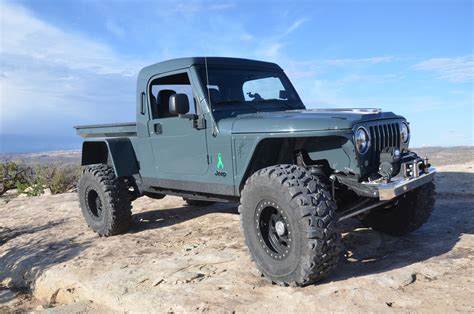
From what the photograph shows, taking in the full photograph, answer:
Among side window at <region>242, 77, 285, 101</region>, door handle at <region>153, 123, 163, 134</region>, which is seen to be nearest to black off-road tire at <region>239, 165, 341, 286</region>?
side window at <region>242, 77, 285, 101</region>

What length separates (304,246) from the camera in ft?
10.9

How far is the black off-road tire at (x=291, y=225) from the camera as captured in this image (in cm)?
330

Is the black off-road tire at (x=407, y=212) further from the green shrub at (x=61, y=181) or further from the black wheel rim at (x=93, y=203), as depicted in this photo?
the green shrub at (x=61, y=181)

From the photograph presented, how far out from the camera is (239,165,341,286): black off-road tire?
130 inches

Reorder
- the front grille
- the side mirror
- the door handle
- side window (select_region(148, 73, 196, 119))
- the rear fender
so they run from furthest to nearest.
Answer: the rear fender < side window (select_region(148, 73, 196, 119)) < the door handle < the side mirror < the front grille

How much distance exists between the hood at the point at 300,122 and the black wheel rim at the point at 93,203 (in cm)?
259

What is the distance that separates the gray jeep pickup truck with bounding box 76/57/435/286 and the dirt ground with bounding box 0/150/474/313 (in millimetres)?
269

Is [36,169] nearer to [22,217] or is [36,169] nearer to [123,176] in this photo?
[22,217]

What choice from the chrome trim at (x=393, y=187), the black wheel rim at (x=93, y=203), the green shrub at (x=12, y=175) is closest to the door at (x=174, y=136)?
the black wheel rim at (x=93, y=203)

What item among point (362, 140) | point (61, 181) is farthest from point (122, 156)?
point (61, 181)

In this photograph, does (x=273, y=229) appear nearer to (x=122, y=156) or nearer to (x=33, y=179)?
(x=122, y=156)

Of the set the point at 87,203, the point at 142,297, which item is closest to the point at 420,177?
the point at 142,297

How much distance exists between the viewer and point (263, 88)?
5.23 m

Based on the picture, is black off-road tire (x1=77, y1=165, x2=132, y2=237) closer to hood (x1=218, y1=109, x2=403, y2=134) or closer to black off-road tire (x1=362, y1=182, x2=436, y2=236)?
hood (x1=218, y1=109, x2=403, y2=134)
